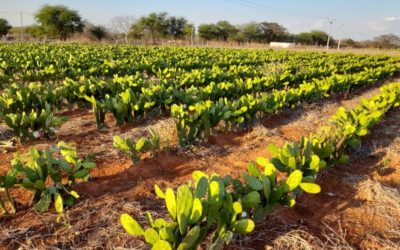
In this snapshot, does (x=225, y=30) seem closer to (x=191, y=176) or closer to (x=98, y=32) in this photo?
(x=98, y=32)

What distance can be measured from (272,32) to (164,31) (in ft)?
83.1

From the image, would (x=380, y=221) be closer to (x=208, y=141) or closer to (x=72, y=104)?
(x=208, y=141)

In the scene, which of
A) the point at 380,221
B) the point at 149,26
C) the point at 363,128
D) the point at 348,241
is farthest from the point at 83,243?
the point at 149,26

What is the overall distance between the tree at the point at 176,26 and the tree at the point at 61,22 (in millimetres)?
15501

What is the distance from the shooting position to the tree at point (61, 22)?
1874 inches

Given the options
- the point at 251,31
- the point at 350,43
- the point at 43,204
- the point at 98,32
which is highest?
the point at 251,31

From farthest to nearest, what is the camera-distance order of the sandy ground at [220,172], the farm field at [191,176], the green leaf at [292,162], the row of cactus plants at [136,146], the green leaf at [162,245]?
the row of cactus plants at [136,146] → the green leaf at [292,162] → the sandy ground at [220,172] → the farm field at [191,176] → the green leaf at [162,245]

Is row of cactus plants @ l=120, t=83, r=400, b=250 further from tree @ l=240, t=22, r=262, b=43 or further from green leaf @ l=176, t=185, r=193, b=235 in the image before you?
tree @ l=240, t=22, r=262, b=43

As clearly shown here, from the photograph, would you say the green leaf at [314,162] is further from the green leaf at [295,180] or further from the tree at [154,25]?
the tree at [154,25]

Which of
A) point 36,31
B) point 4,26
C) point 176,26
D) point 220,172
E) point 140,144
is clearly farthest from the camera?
point 176,26

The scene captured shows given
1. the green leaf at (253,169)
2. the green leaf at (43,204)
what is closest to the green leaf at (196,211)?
the green leaf at (253,169)

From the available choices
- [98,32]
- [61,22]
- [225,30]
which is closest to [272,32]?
[225,30]

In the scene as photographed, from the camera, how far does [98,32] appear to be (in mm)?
53031

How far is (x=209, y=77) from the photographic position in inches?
365
